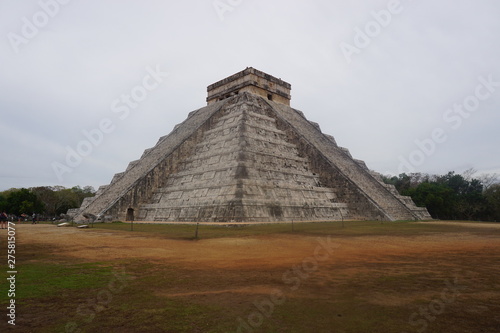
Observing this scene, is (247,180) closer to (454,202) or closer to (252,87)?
(252,87)

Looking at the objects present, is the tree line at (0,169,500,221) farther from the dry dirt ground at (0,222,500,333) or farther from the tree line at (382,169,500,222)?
the dry dirt ground at (0,222,500,333)

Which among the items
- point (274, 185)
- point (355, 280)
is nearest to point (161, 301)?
point (355, 280)

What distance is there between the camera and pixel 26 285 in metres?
4.73

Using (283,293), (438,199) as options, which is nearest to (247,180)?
(283,293)

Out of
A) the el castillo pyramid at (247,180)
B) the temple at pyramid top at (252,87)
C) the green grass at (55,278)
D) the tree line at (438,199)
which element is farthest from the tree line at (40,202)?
the green grass at (55,278)

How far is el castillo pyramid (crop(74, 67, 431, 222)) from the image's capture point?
17703mm

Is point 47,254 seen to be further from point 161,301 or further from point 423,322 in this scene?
point 423,322

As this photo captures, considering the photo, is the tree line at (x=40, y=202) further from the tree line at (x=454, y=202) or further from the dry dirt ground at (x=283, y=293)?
the tree line at (x=454, y=202)

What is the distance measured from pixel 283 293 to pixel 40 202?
4744cm

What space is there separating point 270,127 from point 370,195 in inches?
354

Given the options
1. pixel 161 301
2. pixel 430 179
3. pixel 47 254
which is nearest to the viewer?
pixel 161 301

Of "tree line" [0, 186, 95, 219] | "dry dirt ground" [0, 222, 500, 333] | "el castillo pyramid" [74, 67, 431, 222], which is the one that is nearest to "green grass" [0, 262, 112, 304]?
"dry dirt ground" [0, 222, 500, 333]

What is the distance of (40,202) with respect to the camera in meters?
42.1

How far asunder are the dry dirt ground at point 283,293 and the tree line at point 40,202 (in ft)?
118
